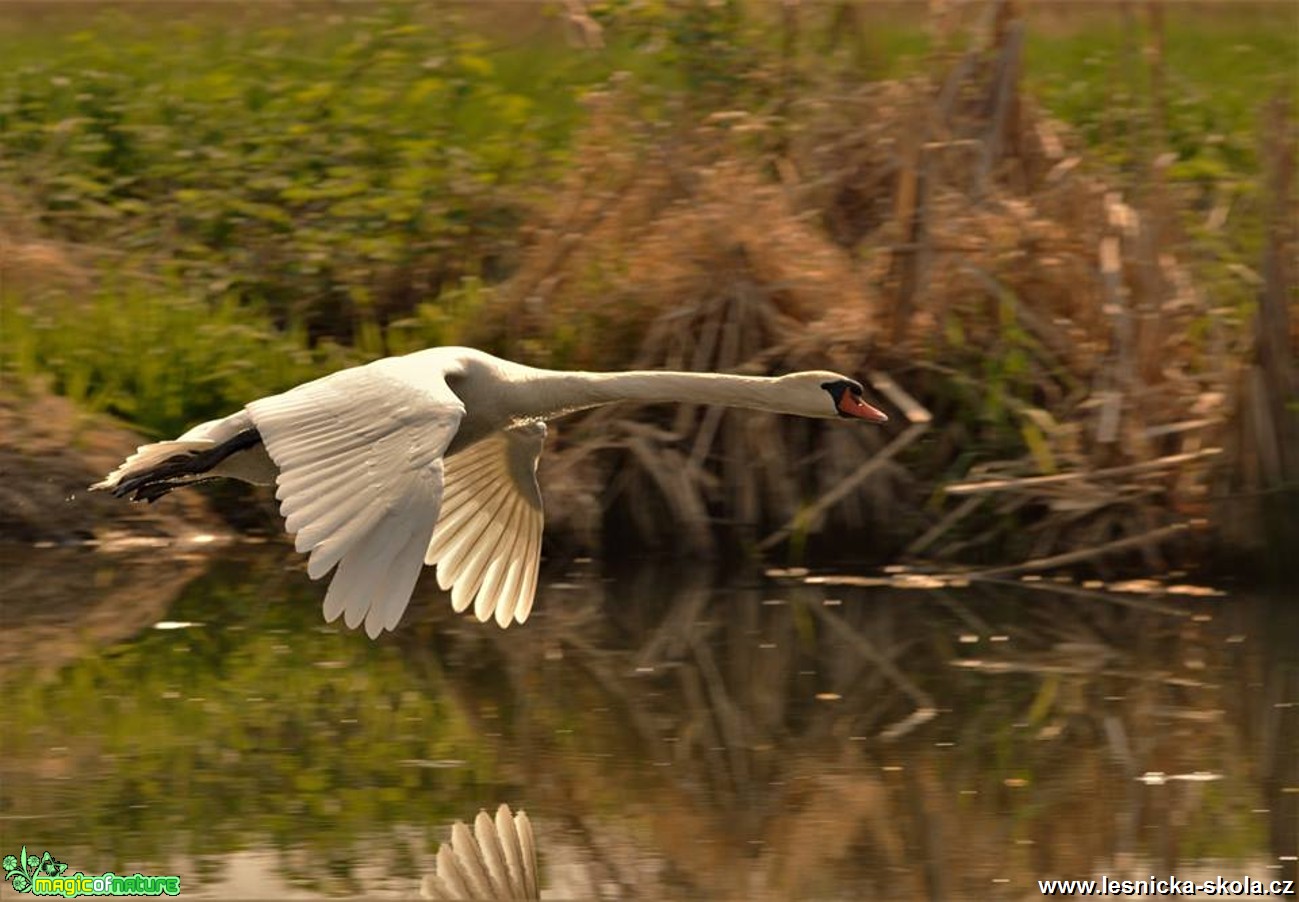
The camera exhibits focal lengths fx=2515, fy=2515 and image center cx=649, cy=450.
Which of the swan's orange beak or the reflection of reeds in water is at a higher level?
the swan's orange beak

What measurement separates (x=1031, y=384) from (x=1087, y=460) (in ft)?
1.78

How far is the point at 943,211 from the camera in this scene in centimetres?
1115

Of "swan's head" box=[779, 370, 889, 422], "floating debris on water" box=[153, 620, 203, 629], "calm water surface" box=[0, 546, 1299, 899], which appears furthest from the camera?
"floating debris on water" box=[153, 620, 203, 629]

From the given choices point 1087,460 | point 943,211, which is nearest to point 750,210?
point 943,211

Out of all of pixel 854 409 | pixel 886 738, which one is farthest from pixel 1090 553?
pixel 854 409

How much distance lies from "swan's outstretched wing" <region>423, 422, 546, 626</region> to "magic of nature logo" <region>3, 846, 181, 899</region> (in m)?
1.67

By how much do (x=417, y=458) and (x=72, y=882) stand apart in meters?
1.49

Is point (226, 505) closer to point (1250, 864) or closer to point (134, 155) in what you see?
point (134, 155)

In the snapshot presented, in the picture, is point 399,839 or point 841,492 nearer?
point 399,839

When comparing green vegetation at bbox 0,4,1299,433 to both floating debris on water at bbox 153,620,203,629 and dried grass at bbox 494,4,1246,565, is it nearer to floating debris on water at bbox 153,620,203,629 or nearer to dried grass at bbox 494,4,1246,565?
dried grass at bbox 494,4,1246,565

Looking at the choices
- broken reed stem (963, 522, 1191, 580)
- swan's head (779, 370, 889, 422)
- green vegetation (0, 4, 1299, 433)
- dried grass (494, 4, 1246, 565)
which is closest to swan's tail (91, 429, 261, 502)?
swan's head (779, 370, 889, 422)

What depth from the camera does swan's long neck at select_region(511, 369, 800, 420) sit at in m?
7.51

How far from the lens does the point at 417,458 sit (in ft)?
20.7

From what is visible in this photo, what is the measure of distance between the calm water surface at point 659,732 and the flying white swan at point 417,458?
28.5 inches
